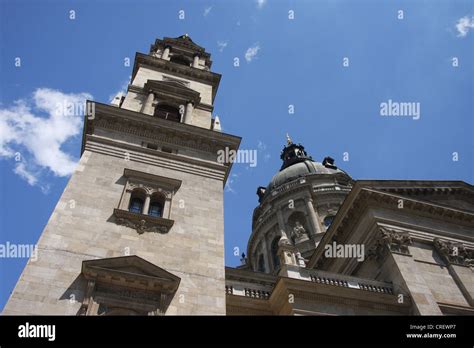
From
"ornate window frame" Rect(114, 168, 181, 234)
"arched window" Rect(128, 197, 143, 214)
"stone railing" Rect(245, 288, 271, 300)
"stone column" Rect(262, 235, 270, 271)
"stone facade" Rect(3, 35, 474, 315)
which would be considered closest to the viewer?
"stone facade" Rect(3, 35, 474, 315)

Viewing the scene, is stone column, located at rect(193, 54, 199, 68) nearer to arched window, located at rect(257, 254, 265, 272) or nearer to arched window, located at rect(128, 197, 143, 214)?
arched window, located at rect(128, 197, 143, 214)

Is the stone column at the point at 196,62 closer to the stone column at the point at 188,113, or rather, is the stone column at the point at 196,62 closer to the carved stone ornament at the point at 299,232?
the stone column at the point at 188,113

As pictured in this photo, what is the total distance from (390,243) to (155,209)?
39.8ft

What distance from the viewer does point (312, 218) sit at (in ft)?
160

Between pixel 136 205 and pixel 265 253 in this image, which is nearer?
pixel 136 205

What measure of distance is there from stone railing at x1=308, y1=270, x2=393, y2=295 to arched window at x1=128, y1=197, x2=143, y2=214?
8400 mm

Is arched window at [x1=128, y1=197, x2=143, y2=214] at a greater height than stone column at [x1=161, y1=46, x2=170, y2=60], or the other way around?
stone column at [x1=161, y1=46, x2=170, y2=60]

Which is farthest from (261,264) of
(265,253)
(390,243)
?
(390,243)

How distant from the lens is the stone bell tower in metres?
15.3

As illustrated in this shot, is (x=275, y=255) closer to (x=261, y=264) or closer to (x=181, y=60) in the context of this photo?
(x=261, y=264)

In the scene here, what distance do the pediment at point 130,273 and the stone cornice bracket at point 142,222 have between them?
2.20 metres

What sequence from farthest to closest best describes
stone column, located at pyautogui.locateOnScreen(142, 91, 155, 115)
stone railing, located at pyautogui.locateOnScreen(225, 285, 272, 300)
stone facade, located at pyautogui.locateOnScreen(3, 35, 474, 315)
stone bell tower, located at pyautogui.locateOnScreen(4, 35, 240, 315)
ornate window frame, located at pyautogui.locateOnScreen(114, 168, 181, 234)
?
stone column, located at pyautogui.locateOnScreen(142, 91, 155, 115)
stone railing, located at pyautogui.locateOnScreen(225, 285, 272, 300)
ornate window frame, located at pyautogui.locateOnScreen(114, 168, 181, 234)
stone facade, located at pyautogui.locateOnScreen(3, 35, 474, 315)
stone bell tower, located at pyautogui.locateOnScreen(4, 35, 240, 315)

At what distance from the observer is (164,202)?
20.6 meters

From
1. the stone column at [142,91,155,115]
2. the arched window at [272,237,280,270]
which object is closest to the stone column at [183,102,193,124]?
the stone column at [142,91,155,115]
